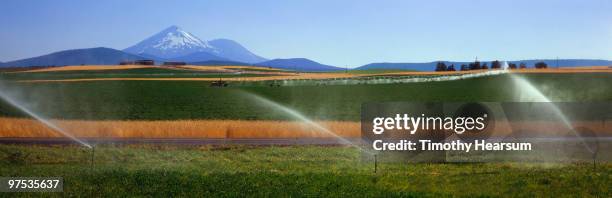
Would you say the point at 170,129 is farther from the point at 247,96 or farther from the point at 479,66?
the point at 479,66

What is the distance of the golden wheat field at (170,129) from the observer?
36.1 metres

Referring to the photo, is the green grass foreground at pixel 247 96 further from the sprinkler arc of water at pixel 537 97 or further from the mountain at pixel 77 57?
the mountain at pixel 77 57

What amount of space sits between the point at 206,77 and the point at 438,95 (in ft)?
67.6

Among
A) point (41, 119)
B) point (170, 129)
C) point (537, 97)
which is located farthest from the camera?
point (537, 97)

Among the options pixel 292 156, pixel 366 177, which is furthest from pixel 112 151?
pixel 366 177

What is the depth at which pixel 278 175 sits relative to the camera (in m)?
23.0

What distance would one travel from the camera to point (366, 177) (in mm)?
23000

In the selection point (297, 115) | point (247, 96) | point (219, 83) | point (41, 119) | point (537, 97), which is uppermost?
point (219, 83)

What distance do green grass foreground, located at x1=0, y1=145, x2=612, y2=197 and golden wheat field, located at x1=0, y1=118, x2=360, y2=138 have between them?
21.8 ft

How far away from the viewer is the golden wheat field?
3612cm

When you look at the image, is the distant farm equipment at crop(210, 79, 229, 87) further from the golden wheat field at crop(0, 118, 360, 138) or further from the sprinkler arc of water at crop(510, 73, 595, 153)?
the sprinkler arc of water at crop(510, 73, 595, 153)

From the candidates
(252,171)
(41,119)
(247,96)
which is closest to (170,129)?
(41,119)

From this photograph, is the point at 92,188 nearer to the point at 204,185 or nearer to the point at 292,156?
the point at 204,185

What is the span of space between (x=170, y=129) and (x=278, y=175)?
17275 mm
